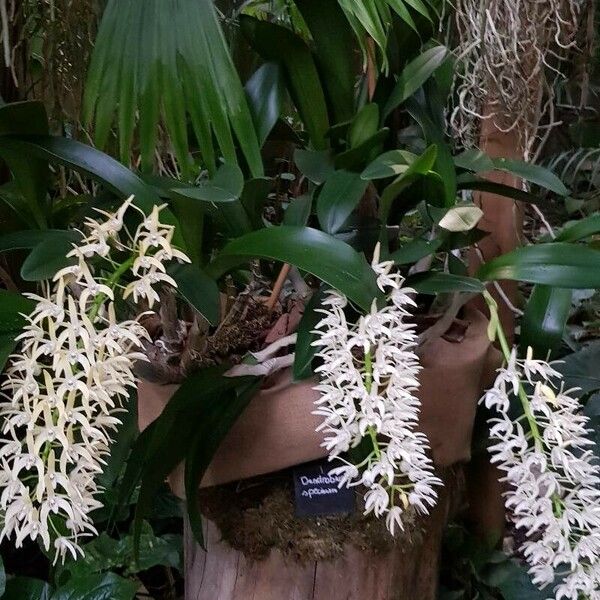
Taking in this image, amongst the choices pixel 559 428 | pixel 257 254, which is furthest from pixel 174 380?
pixel 559 428

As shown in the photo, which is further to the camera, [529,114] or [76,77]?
[76,77]

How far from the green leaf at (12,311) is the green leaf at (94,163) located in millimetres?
156

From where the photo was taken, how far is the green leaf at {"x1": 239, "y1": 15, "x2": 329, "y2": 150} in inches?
32.7

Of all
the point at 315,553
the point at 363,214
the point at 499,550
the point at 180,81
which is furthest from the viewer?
the point at 499,550

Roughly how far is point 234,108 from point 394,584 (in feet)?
2.16

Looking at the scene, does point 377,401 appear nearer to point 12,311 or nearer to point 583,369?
point 12,311

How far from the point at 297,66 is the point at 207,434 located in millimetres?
514

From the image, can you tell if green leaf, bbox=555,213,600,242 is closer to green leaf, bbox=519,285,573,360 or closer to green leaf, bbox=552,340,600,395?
green leaf, bbox=519,285,573,360

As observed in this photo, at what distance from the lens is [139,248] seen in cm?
54

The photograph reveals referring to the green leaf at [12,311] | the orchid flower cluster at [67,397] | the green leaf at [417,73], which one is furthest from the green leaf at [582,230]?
the green leaf at [12,311]

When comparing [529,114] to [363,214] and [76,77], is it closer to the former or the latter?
[363,214]

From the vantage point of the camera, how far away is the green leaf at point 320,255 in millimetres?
575

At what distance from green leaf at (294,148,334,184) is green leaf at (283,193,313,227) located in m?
0.03

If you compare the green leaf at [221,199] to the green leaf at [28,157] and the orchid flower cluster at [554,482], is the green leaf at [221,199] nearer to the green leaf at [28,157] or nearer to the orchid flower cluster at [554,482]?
the green leaf at [28,157]
